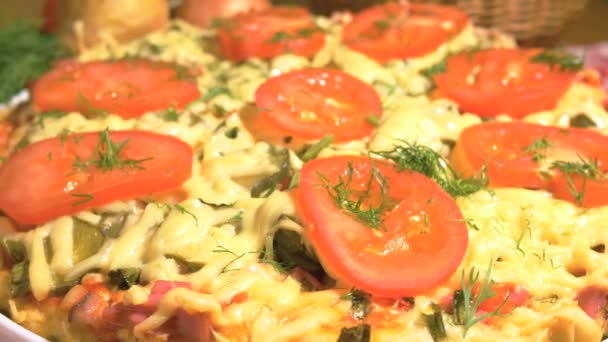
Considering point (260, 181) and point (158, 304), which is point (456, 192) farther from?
point (158, 304)

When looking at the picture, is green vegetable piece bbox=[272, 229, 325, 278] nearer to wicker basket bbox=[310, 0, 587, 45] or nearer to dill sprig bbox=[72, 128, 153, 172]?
dill sprig bbox=[72, 128, 153, 172]

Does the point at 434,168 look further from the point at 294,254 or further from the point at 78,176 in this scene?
the point at 78,176

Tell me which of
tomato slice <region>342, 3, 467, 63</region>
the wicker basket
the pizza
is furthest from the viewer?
the wicker basket

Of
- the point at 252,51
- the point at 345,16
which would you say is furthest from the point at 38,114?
the point at 345,16

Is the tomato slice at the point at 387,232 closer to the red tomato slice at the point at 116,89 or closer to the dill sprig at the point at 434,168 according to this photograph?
the dill sprig at the point at 434,168

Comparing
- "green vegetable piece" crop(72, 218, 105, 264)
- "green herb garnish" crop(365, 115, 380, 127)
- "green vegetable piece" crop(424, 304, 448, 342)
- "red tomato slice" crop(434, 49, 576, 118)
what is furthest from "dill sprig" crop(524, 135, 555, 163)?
"green vegetable piece" crop(72, 218, 105, 264)

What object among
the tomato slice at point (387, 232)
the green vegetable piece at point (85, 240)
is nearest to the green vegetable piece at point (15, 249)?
the green vegetable piece at point (85, 240)

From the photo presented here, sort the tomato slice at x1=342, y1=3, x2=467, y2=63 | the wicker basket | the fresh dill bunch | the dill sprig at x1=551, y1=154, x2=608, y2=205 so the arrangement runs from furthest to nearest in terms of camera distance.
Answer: the wicker basket, the fresh dill bunch, the tomato slice at x1=342, y1=3, x2=467, y2=63, the dill sprig at x1=551, y1=154, x2=608, y2=205

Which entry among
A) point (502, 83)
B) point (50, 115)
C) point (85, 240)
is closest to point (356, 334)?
point (85, 240)
